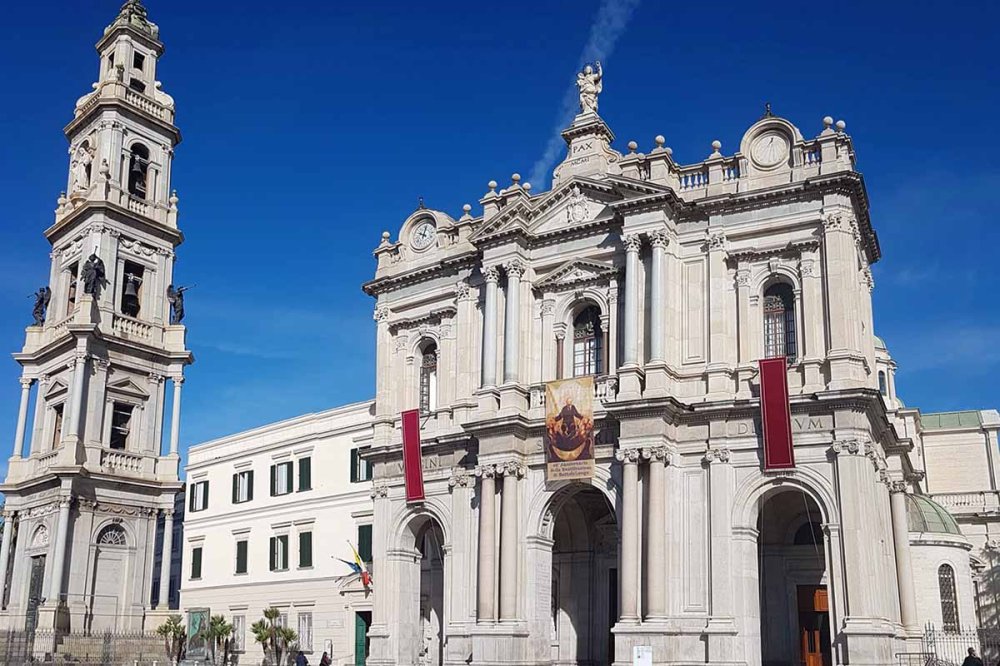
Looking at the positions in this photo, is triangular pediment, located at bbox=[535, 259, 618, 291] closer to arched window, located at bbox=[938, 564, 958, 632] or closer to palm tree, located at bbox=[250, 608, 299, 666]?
arched window, located at bbox=[938, 564, 958, 632]

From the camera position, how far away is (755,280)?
31578 millimetres

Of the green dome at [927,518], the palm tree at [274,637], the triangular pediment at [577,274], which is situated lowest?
the palm tree at [274,637]

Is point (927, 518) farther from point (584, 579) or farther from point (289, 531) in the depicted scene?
point (289, 531)

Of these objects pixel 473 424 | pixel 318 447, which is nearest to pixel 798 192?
pixel 473 424

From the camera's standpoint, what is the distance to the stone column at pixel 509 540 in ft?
104

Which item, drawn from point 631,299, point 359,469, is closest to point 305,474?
point 359,469

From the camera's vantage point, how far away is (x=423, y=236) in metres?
39.5

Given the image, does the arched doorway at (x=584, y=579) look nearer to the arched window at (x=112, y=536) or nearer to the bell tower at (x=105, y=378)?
the bell tower at (x=105, y=378)

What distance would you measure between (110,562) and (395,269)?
1489cm

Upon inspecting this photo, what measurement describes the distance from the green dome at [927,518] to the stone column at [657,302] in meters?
14.1

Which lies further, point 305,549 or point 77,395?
point 305,549

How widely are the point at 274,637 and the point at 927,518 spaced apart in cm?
2618

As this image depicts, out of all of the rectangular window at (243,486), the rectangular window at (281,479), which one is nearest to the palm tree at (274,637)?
the rectangular window at (281,479)

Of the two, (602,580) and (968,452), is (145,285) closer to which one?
(602,580)
